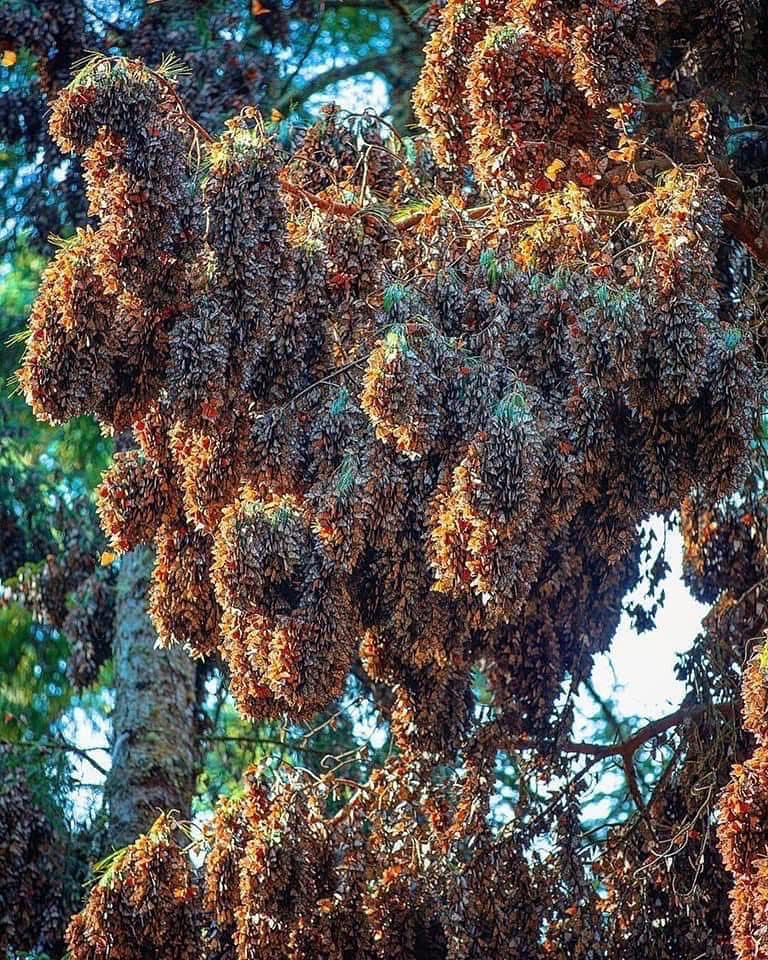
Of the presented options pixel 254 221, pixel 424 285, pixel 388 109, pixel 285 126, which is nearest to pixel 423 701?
pixel 424 285

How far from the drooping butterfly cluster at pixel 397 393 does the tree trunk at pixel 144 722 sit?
1658mm

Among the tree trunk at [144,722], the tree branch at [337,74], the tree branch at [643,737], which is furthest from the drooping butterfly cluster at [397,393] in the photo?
the tree branch at [337,74]

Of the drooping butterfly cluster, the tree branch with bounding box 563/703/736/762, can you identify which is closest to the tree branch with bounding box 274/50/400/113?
the drooping butterfly cluster

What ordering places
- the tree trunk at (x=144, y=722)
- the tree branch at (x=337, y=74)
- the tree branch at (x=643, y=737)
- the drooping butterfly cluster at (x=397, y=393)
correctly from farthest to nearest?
1. the tree branch at (x=337, y=74)
2. the tree trunk at (x=144, y=722)
3. the tree branch at (x=643, y=737)
4. the drooping butterfly cluster at (x=397, y=393)

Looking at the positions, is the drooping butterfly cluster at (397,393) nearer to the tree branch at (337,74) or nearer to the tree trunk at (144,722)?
the tree trunk at (144,722)

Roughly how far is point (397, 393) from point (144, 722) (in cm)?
340

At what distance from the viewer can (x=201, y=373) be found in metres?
5.33

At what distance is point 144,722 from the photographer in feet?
26.4

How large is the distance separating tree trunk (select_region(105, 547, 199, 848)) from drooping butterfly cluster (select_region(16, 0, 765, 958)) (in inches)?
65.3

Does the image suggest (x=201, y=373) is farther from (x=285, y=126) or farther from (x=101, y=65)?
(x=285, y=126)

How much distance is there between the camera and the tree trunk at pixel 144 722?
308 inches

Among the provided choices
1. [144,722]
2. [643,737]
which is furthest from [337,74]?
[643,737]

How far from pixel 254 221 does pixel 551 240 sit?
1.21 m

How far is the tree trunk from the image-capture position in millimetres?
7832
